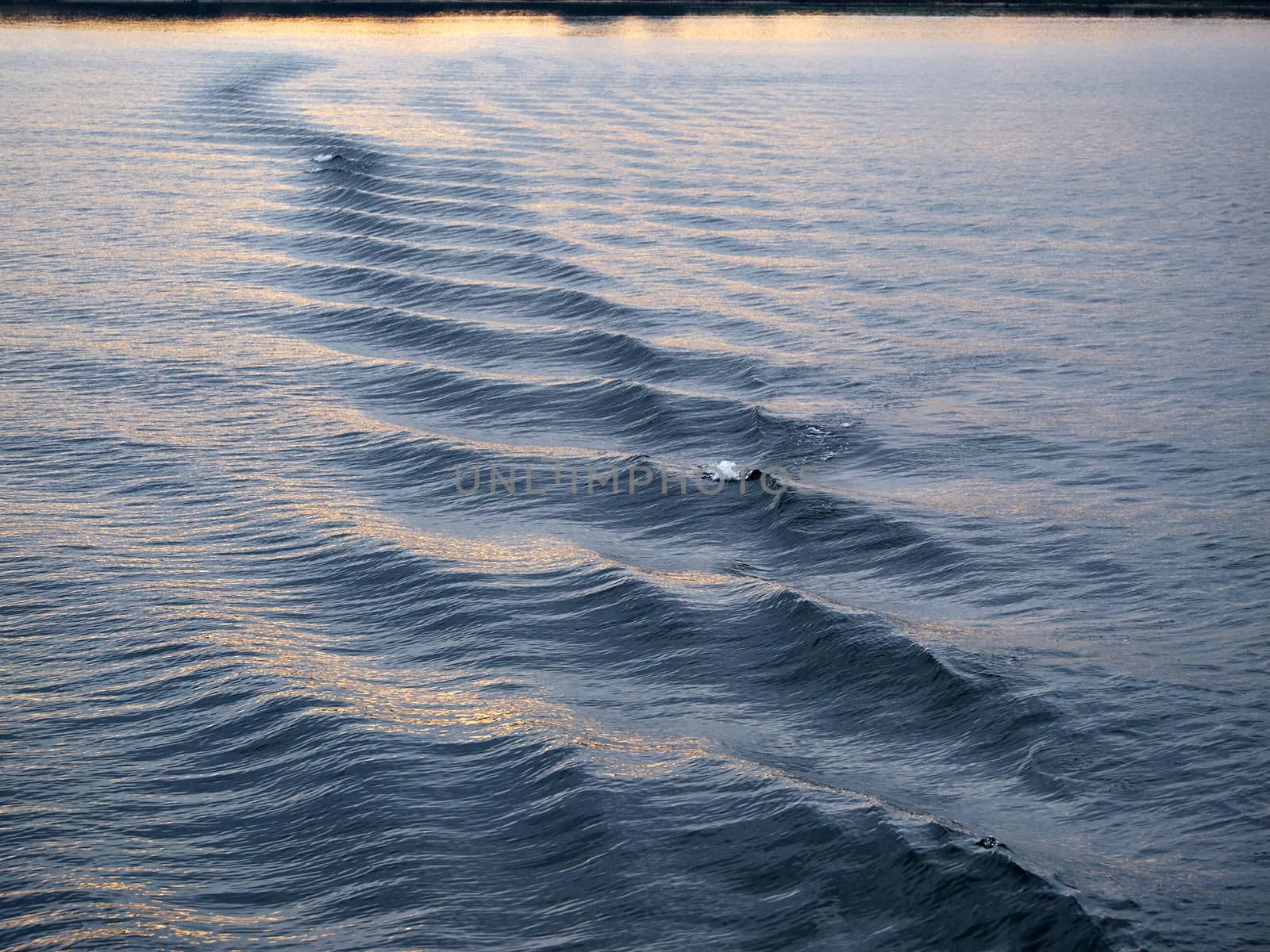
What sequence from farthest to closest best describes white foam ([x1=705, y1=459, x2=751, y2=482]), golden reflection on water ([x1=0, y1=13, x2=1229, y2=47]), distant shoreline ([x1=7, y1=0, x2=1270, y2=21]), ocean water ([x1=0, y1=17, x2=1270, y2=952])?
1. distant shoreline ([x1=7, y1=0, x2=1270, y2=21])
2. golden reflection on water ([x1=0, y1=13, x2=1229, y2=47])
3. white foam ([x1=705, y1=459, x2=751, y2=482])
4. ocean water ([x1=0, y1=17, x2=1270, y2=952])

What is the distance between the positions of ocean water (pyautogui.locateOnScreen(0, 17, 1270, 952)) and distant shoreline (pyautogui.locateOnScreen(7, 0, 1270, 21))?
9830 centimetres

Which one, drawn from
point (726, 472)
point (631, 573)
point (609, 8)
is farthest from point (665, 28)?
point (631, 573)

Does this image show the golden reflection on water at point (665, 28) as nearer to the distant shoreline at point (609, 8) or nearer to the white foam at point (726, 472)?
the distant shoreline at point (609, 8)

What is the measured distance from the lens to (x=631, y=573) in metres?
17.3

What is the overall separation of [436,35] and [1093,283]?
94521mm

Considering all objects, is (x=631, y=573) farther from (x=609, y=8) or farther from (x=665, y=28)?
(x=609, y=8)

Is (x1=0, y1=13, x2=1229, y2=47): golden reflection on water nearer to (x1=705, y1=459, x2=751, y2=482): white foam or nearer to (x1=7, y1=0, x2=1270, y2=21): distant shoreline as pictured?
(x1=7, y1=0, x2=1270, y2=21): distant shoreline

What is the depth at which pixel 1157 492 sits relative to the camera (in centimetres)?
2002

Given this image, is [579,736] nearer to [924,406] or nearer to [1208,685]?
Answer: [1208,685]

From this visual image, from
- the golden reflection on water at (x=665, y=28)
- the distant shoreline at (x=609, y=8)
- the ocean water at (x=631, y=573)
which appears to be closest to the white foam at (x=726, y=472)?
the ocean water at (x=631, y=573)

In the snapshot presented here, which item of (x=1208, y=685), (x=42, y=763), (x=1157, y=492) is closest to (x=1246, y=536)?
(x=1157, y=492)

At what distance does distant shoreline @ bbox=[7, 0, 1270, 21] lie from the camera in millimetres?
128375

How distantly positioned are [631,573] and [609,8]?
137 m

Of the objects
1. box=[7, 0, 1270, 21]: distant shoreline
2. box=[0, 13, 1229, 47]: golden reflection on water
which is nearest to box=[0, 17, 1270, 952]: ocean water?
box=[0, 13, 1229, 47]: golden reflection on water
